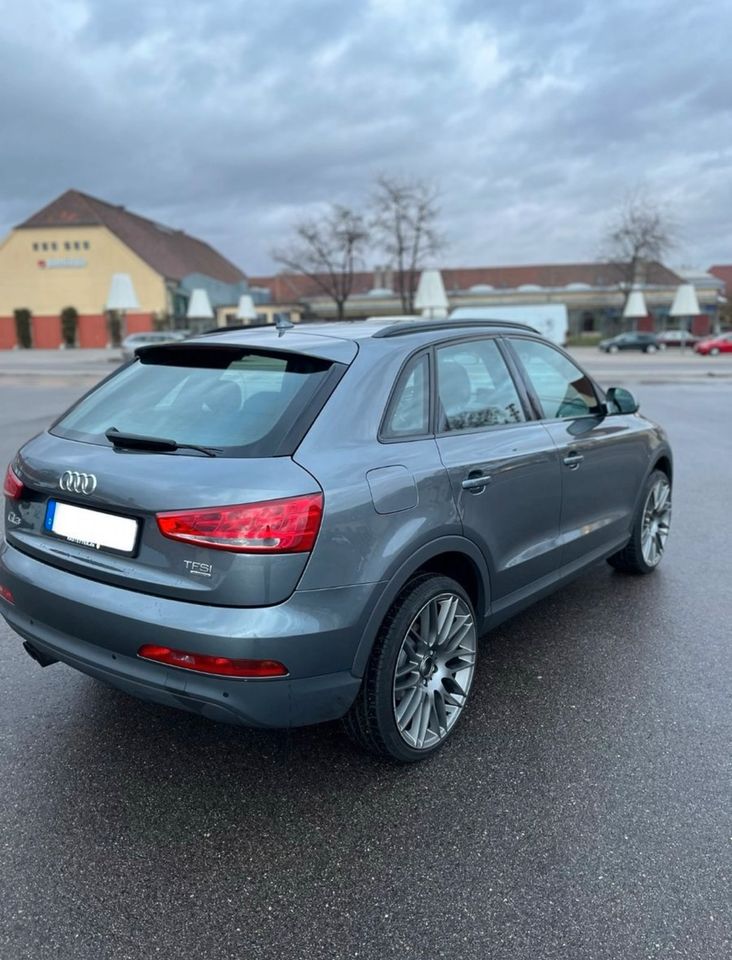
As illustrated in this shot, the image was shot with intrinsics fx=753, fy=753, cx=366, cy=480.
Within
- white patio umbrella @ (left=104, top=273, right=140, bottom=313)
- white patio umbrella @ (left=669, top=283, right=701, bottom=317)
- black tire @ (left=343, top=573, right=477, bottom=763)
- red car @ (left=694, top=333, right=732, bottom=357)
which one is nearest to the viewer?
black tire @ (left=343, top=573, right=477, bottom=763)


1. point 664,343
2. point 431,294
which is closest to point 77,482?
point 431,294

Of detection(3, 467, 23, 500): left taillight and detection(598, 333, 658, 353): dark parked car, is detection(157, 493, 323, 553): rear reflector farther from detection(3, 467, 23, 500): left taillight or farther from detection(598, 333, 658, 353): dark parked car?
detection(598, 333, 658, 353): dark parked car

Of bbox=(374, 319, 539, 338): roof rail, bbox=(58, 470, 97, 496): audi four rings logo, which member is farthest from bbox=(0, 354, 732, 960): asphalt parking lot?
bbox=(374, 319, 539, 338): roof rail

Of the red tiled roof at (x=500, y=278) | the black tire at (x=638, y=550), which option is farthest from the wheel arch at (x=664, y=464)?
the red tiled roof at (x=500, y=278)

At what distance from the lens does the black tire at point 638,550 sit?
4.59 m

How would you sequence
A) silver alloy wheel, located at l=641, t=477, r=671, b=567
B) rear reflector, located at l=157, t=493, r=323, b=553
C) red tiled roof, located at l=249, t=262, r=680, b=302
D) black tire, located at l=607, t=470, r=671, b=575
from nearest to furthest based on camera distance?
1. rear reflector, located at l=157, t=493, r=323, b=553
2. black tire, located at l=607, t=470, r=671, b=575
3. silver alloy wheel, located at l=641, t=477, r=671, b=567
4. red tiled roof, located at l=249, t=262, r=680, b=302

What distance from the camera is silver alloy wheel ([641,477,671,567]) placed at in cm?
475

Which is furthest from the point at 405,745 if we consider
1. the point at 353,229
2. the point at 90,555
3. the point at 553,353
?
the point at 353,229

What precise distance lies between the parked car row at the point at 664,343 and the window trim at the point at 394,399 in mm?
43580

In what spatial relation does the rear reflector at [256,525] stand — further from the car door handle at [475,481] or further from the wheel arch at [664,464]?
the wheel arch at [664,464]

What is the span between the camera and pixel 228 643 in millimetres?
2275

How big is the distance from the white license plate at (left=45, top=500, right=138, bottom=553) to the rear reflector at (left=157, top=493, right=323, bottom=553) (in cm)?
22

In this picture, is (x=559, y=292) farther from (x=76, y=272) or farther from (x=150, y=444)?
(x=150, y=444)

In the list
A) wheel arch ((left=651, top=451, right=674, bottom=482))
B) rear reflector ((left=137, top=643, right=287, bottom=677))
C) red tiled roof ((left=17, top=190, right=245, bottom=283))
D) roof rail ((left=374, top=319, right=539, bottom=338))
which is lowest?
rear reflector ((left=137, top=643, right=287, bottom=677))
